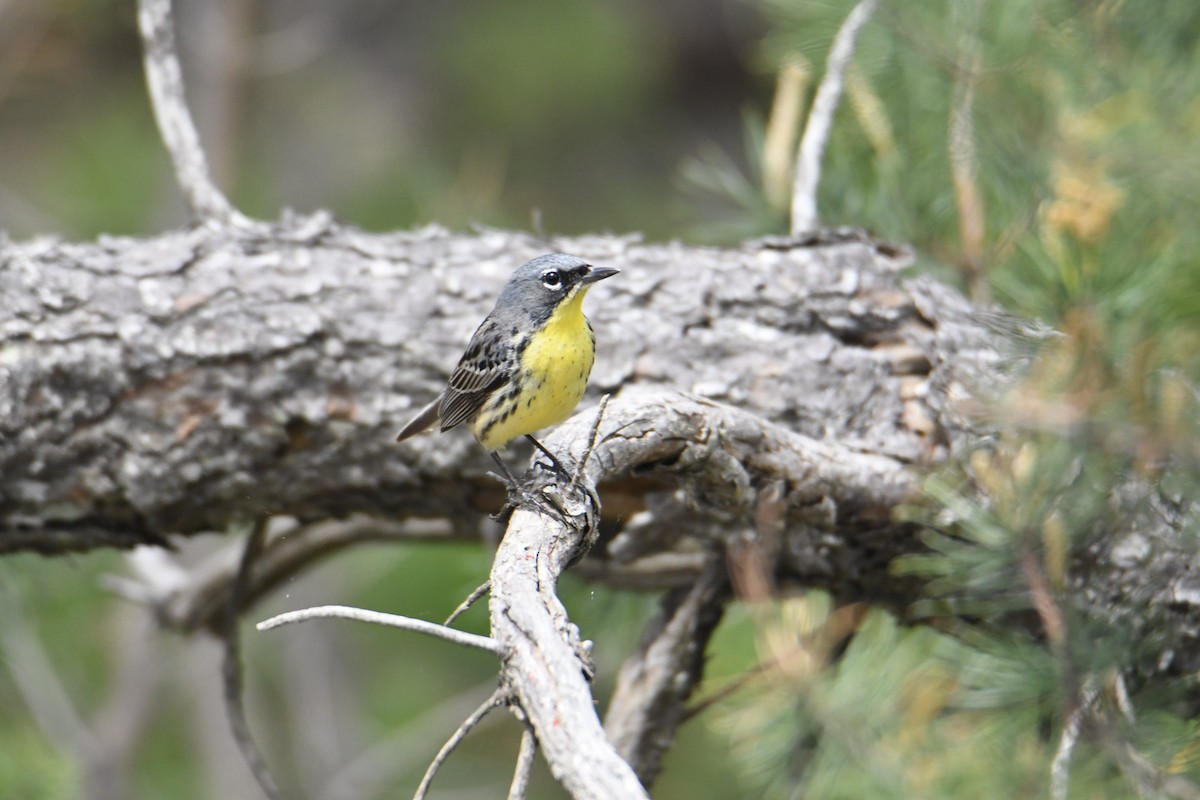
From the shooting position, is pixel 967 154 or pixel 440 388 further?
pixel 967 154

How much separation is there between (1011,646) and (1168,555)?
0.42 m

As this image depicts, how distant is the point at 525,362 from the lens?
2.67m

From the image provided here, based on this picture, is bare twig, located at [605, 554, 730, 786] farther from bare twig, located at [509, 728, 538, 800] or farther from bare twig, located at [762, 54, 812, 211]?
bare twig, located at [509, 728, 538, 800]

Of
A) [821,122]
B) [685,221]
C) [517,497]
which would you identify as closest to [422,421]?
[517,497]

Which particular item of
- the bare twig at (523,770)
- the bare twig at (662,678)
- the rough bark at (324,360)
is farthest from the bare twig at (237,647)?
the bare twig at (523,770)

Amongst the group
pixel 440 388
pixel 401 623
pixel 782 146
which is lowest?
pixel 401 623

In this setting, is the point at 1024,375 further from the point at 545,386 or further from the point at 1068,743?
the point at 545,386

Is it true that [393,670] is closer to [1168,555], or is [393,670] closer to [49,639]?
[49,639]

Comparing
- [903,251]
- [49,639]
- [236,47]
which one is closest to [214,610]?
[903,251]

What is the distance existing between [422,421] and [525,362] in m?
0.28

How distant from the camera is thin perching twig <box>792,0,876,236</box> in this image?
3104mm

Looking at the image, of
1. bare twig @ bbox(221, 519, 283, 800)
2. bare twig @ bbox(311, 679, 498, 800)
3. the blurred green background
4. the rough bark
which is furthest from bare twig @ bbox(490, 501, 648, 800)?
bare twig @ bbox(311, 679, 498, 800)

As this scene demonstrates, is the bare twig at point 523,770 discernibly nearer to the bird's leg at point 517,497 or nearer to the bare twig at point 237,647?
the bird's leg at point 517,497

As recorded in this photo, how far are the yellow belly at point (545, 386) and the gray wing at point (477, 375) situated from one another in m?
0.03
